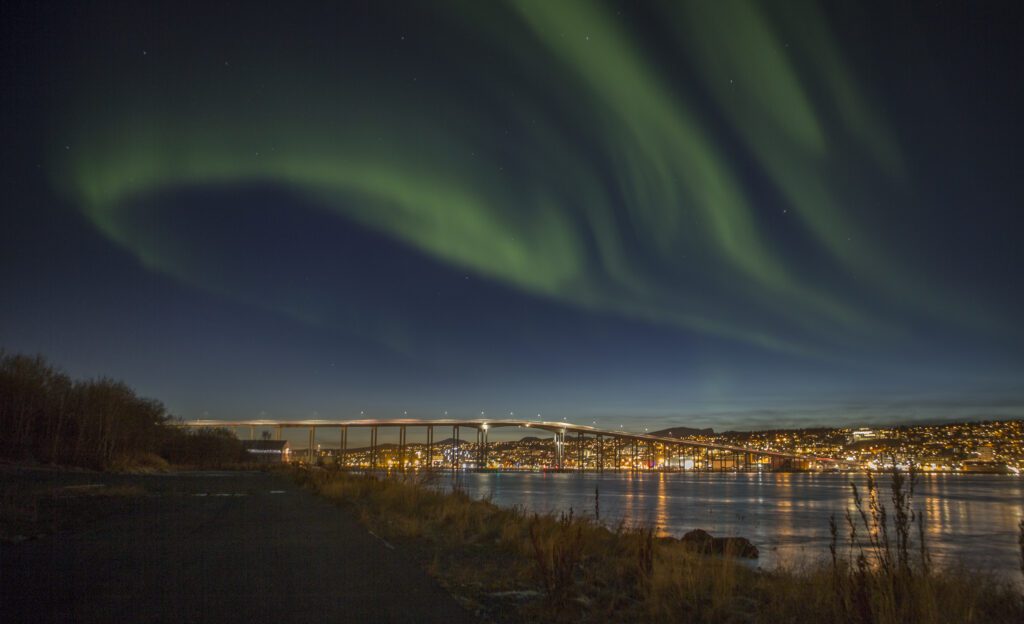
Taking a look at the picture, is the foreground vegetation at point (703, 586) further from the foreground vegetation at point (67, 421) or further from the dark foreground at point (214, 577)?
the foreground vegetation at point (67, 421)

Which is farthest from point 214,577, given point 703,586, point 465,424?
point 465,424

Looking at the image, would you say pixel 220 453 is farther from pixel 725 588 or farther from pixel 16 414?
pixel 725 588

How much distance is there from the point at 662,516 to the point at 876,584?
34.7 m

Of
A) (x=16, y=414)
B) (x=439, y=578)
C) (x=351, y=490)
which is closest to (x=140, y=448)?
(x=16, y=414)

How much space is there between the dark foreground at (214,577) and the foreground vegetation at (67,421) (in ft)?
128

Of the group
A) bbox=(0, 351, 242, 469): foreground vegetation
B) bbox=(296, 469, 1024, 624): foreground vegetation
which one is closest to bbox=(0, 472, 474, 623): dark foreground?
bbox=(296, 469, 1024, 624): foreground vegetation

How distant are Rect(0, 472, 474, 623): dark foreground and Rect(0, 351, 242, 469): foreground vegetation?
38913mm

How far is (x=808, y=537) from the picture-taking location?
29.5 metres

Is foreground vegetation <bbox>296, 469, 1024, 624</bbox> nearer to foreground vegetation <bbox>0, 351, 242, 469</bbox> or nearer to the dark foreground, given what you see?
the dark foreground

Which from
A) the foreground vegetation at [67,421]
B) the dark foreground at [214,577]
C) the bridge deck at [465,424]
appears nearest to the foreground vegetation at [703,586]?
the dark foreground at [214,577]

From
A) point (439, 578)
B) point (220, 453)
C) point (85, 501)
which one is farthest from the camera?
point (220, 453)

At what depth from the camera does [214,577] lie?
31.2 ft

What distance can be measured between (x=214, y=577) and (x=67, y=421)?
177 ft

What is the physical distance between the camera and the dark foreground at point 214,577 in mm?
7355
